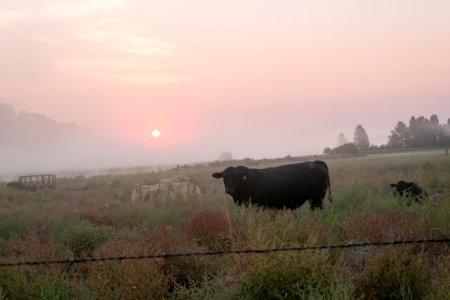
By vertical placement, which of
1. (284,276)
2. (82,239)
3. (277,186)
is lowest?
(82,239)

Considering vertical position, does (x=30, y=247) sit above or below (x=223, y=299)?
above

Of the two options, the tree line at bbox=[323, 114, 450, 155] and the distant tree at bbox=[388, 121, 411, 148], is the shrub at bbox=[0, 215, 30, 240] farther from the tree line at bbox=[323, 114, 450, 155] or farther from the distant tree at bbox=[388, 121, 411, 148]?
the distant tree at bbox=[388, 121, 411, 148]

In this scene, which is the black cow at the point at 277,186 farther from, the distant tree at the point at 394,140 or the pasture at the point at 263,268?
the distant tree at the point at 394,140

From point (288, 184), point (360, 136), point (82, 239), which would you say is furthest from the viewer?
point (360, 136)

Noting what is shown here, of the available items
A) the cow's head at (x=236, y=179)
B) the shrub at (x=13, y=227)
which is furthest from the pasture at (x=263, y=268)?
the shrub at (x=13, y=227)

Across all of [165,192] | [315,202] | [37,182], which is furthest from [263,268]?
[37,182]

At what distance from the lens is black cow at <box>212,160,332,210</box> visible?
12958mm

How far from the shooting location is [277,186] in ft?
43.3

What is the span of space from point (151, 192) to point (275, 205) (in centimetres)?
1178

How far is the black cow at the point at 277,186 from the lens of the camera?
42.5ft

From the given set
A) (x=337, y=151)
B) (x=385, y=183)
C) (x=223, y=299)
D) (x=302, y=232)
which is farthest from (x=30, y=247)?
(x=337, y=151)

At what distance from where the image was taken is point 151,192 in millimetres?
23609

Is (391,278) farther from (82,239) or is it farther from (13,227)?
(13,227)

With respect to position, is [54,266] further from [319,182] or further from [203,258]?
[319,182]
